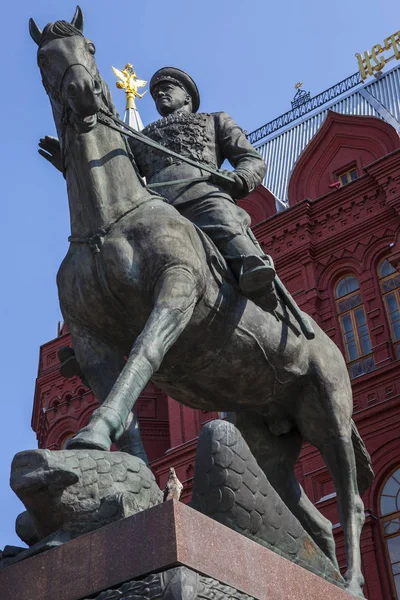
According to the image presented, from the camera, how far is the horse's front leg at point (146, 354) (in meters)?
4.70

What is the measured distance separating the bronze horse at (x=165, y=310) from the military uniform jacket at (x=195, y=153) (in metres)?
0.42

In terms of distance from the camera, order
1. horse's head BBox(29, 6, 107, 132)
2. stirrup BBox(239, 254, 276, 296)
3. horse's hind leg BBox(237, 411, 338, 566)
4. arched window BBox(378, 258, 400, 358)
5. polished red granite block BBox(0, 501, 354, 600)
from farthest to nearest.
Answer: arched window BBox(378, 258, 400, 358) < horse's hind leg BBox(237, 411, 338, 566) < stirrup BBox(239, 254, 276, 296) < horse's head BBox(29, 6, 107, 132) < polished red granite block BBox(0, 501, 354, 600)

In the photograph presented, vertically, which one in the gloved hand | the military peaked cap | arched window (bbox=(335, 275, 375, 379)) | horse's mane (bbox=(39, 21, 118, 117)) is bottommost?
the gloved hand

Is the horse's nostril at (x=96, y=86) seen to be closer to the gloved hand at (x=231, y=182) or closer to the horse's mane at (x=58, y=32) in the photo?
the horse's mane at (x=58, y=32)

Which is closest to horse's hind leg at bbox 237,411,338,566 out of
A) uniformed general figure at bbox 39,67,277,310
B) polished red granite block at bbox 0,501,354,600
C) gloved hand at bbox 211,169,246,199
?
uniformed general figure at bbox 39,67,277,310

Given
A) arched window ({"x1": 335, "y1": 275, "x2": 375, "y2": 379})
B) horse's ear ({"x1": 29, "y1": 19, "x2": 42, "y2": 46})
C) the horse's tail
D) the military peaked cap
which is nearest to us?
horse's ear ({"x1": 29, "y1": 19, "x2": 42, "y2": 46})

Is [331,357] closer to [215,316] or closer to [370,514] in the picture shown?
[215,316]

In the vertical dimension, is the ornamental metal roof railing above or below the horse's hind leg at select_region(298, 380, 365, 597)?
above

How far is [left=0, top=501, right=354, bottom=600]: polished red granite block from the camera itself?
13.0 feet

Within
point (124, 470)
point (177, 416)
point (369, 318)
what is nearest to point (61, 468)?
point (124, 470)

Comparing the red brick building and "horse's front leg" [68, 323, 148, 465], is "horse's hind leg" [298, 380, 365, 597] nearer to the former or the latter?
"horse's front leg" [68, 323, 148, 465]

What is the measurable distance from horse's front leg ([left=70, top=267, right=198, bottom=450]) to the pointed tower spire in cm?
2292

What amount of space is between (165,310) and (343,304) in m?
18.7

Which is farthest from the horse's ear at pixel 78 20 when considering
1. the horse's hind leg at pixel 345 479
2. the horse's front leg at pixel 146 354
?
the horse's hind leg at pixel 345 479
